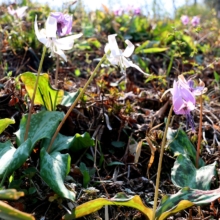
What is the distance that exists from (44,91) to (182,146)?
0.69 m

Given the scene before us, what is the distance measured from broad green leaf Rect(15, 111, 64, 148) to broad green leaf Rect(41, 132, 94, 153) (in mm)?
58

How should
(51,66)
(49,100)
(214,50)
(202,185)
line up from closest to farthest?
(202,185) → (49,100) → (51,66) → (214,50)

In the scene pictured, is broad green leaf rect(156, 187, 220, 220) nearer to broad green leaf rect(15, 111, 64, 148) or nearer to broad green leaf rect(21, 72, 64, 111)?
broad green leaf rect(15, 111, 64, 148)

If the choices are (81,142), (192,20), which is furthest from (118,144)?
(192,20)

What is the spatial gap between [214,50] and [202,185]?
2.31 metres

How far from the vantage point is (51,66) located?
2.81m

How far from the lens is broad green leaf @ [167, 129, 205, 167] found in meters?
1.84

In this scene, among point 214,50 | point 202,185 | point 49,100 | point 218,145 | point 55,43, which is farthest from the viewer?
point 214,50

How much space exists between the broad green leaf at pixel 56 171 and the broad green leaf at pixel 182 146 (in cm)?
56

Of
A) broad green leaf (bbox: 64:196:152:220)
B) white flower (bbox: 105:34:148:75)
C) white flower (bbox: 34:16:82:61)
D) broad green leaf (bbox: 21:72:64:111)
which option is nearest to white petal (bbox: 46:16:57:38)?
white flower (bbox: 34:16:82:61)

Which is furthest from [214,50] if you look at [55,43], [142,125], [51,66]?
[55,43]

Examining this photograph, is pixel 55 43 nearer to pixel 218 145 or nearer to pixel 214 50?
pixel 218 145

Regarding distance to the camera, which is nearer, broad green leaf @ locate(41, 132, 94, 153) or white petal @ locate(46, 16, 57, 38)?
white petal @ locate(46, 16, 57, 38)

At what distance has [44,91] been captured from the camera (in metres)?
1.85
